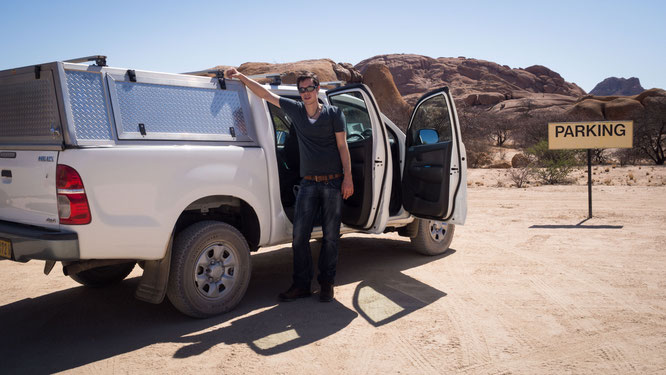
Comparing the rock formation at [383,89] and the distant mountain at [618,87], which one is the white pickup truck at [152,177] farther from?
the distant mountain at [618,87]

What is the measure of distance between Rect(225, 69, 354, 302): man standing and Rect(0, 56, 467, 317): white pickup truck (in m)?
0.24

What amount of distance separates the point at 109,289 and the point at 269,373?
8.86 feet

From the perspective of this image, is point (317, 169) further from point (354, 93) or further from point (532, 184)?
point (532, 184)

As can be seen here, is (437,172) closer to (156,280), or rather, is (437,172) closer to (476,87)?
(156,280)

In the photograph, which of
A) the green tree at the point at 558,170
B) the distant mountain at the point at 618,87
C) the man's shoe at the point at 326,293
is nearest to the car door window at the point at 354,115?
the man's shoe at the point at 326,293

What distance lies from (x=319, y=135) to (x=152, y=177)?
1480 mm

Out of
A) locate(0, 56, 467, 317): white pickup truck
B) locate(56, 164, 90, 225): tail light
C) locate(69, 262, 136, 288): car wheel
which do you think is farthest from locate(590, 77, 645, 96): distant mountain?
locate(56, 164, 90, 225): tail light

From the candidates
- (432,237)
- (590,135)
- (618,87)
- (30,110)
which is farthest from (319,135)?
(618,87)

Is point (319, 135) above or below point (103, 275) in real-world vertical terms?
above

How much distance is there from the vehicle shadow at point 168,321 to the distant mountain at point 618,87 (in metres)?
128

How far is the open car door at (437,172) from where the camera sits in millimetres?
5391

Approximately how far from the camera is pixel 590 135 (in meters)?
9.20

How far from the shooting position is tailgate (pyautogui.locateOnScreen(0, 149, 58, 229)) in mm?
3568

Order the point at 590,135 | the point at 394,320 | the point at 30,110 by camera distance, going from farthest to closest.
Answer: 1. the point at 590,135
2. the point at 394,320
3. the point at 30,110
